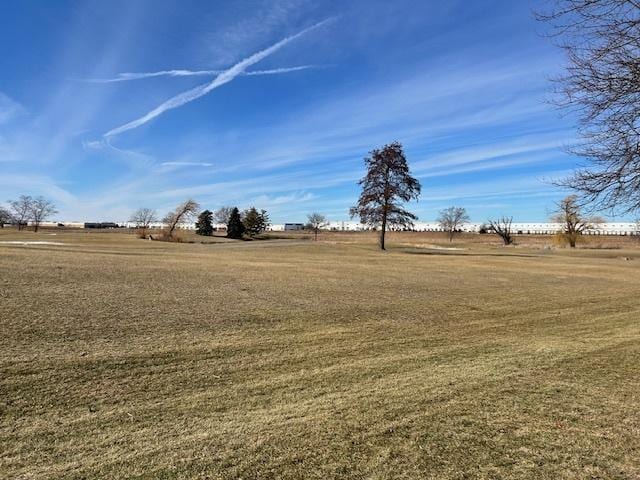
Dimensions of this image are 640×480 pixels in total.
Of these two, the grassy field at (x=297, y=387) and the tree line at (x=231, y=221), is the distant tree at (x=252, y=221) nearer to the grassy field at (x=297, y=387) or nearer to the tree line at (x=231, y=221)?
the tree line at (x=231, y=221)

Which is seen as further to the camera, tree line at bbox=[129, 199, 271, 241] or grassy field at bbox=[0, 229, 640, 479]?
tree line at bbox=[129, 199, 271, 241]

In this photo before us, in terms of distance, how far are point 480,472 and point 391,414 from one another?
3.95 feet

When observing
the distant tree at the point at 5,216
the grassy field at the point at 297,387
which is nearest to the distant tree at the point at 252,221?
the distant tree at the point at 5,216

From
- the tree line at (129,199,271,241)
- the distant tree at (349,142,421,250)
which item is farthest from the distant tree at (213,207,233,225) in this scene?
the distant tree at (349,142,421,250)

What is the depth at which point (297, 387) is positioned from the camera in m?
5.46

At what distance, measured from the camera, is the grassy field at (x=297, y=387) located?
3.70 metres

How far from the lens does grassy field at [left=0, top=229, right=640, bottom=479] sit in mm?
3699

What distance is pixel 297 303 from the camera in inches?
418

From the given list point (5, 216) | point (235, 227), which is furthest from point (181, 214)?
point (5, 216)

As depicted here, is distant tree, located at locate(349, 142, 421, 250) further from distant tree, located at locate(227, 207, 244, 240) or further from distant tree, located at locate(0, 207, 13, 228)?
distant tree, located at locate(0, 207, 13, 228)

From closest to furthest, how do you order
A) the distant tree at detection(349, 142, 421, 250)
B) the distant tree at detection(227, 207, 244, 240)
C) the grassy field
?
A: the grassy field, the distant tree at detection(349, 142, 421, 250), the distant tree at detection(227, 207, 244, 240)

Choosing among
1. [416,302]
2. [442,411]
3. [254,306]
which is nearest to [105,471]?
[442,411]

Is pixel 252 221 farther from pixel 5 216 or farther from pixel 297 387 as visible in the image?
pixel 297 387

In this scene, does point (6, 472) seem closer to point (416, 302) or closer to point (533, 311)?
point (416, 302)
